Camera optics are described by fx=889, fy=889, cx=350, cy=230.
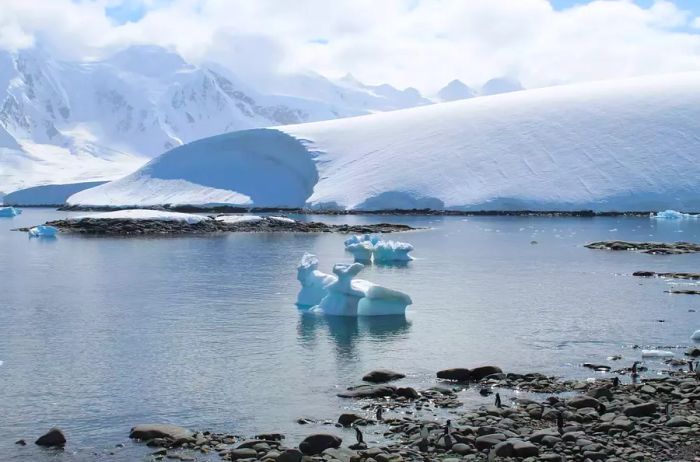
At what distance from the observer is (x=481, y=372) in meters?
11.8

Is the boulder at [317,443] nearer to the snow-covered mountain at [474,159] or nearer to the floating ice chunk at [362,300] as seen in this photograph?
the floating ice chunk at [362,300]

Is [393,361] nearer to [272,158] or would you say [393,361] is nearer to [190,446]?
[190,446]

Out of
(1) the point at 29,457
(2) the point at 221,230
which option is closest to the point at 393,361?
(1) the point at 29,457

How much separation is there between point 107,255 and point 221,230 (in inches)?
522

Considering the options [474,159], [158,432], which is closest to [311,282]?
[158,432]

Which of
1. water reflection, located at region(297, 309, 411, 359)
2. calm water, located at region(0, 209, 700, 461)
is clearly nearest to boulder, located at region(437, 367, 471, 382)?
calm water, located at region(0, 209, 700, 461)

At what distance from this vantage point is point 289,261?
1080 inches

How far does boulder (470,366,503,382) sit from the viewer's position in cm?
1170

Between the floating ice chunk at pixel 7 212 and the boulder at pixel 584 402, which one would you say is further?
the floating ice chunk at pixel 7 212

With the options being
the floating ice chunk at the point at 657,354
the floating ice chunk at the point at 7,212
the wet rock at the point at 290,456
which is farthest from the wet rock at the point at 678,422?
the floating ice chunk at the point at 7,212

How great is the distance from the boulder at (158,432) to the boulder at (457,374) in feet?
12.3

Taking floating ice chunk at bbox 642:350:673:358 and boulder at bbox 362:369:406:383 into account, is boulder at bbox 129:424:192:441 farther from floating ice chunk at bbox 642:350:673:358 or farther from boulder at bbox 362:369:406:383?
floating ice chunk at bbox 642:350:673:358

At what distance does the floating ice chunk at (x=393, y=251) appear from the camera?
27358 millimetres

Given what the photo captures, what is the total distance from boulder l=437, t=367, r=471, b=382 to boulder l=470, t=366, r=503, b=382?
0.18ft
